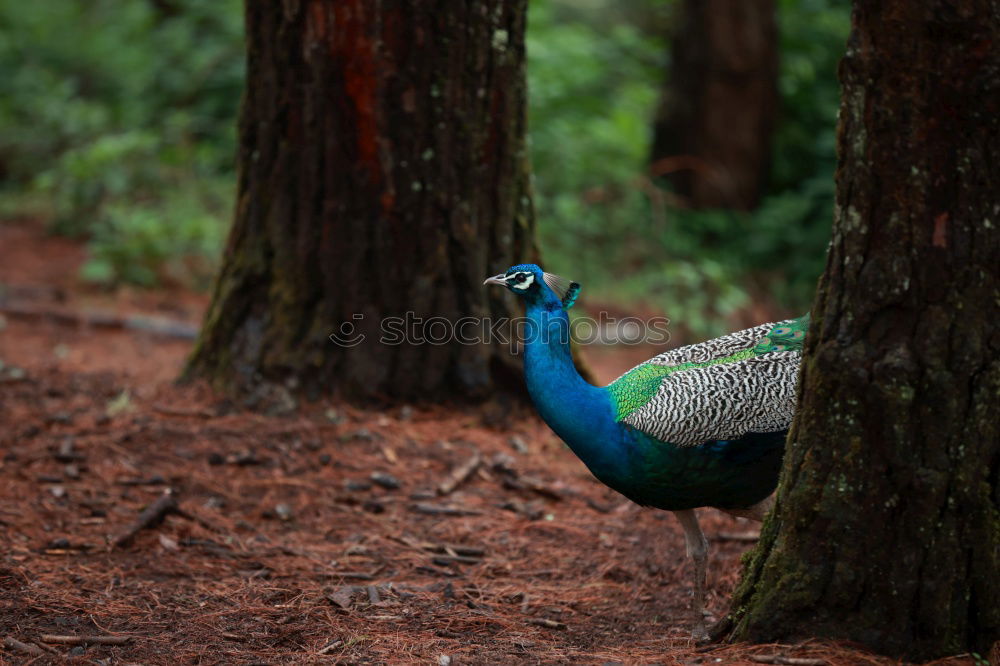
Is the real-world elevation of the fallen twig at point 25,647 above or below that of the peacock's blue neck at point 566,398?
below

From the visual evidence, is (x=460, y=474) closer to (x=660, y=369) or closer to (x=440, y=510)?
(x=440, y=510)

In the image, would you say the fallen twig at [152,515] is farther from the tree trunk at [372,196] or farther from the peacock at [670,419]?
the peacock at [670,419]

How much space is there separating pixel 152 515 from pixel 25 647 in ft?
3.93

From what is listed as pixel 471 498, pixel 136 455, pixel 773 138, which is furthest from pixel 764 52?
pixel 136 455

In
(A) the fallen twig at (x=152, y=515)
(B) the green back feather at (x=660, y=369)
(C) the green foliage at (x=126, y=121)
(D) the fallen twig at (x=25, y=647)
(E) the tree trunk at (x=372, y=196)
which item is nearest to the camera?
(D) the fallen twig at (x=25, y=647)

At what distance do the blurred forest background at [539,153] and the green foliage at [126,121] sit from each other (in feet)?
0.07

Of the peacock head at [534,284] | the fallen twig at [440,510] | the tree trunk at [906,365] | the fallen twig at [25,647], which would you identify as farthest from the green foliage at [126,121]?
the tree trunk at [906,365]

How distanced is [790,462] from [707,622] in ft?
3.00

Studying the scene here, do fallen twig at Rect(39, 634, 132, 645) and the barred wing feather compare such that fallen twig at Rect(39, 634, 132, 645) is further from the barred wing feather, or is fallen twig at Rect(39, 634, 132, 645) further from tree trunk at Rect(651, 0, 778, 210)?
tree trunk at Rect(651, 0, 778, 210)

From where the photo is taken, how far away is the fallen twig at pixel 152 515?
3.94 m

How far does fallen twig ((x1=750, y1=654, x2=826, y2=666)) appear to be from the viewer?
276cm

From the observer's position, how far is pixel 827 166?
33.1ft

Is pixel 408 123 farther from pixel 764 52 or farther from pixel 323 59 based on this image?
pixel 764 52

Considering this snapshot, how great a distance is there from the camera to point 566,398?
3.62 m
